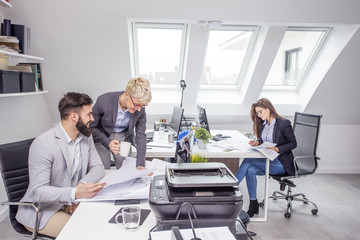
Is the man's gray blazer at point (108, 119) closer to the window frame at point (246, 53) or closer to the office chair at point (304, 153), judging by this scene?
the office chair at point (304, 153)

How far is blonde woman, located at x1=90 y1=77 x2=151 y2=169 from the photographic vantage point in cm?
215

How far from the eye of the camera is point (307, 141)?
130 inches

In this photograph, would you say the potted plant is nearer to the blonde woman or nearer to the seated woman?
the seated woman

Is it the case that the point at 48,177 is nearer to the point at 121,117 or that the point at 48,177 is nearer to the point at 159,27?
the point at 121,117

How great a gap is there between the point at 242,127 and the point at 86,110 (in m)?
3.33

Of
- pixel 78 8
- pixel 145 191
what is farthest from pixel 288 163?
pixel 78 8

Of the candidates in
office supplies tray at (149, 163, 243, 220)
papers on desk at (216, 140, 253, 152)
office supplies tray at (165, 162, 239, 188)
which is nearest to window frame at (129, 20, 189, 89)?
papers on desk at (216, 140, 253, 152)

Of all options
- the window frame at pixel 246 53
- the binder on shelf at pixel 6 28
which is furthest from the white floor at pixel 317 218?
the binder on shelf at pixel 6 28

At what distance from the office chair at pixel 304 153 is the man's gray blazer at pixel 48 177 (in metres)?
2.18

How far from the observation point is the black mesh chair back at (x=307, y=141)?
315 centimetres

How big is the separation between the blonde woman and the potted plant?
741 mm

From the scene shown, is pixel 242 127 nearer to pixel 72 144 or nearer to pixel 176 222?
pixel 72 144

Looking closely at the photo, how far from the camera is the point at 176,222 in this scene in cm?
112

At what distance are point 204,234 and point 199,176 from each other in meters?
0.33
